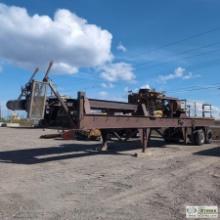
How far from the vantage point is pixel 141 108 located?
52.4 ft

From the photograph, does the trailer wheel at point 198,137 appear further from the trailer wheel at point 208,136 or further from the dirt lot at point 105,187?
the dirt lot at point 105,187

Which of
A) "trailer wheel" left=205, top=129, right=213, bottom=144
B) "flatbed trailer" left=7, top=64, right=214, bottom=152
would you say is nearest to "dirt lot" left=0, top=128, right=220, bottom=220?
"flatbed trailer" left=7, top=64, right=214, bottom=152

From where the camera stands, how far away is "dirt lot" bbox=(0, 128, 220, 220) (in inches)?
258

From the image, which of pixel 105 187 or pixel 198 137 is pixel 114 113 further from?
pixel 198 137

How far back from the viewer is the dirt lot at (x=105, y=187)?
6.54 metres

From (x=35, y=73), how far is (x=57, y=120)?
1890 mm

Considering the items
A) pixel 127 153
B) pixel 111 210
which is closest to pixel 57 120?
pixel 127 153

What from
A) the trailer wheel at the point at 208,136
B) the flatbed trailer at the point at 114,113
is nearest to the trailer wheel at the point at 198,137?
the flatbed trailer at the point at 114,113

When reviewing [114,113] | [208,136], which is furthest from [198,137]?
[114,113]

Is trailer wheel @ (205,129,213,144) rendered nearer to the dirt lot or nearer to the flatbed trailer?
the flatbed trailer

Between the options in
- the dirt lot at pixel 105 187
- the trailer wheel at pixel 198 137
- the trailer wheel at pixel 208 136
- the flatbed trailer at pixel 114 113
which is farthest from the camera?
the trailer wheel at pixel 208 136

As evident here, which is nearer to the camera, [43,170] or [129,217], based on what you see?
[129,217]

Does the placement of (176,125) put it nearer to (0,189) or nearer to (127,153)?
(127,153)

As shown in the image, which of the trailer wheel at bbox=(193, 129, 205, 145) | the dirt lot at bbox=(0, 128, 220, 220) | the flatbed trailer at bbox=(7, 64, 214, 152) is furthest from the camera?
the trailer wheel at bbox=(193, 129, 205, 145)
